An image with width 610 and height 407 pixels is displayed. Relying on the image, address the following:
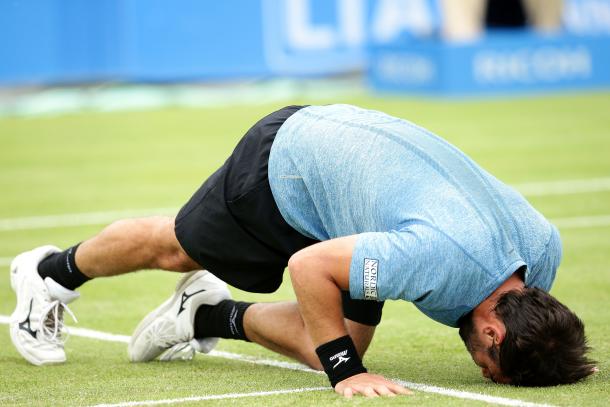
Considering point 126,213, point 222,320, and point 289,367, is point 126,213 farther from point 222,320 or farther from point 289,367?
point 289,367

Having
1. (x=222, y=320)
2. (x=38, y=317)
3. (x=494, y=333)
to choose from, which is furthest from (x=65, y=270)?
(x=494, y=333)

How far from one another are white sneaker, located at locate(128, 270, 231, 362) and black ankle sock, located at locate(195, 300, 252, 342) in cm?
3

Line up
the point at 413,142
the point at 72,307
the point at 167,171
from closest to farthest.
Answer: the point at 413,142
the point at 72,307
the point at 167,171

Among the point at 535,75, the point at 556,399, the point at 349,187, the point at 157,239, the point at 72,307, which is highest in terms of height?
the point at 349,187

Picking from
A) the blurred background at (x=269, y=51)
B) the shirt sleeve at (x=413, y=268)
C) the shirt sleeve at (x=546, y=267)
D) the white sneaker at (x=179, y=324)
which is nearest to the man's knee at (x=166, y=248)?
the white sneaker at (x=179, y=324)

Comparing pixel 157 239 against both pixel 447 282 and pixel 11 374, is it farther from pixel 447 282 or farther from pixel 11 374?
pixel 447 282

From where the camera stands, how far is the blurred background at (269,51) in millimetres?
19719

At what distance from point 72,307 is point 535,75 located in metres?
13.8

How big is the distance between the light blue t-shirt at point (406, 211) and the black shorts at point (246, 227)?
9cm

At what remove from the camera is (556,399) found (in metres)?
4.90

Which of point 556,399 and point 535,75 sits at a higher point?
point 556,399

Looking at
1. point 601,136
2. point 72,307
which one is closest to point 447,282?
point 72,307

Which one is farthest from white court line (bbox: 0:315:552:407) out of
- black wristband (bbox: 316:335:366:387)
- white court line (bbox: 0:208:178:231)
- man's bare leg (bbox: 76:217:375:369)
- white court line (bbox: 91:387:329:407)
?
white court line (bbox: 0:208:178:231)

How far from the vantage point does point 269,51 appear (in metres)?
21.5
